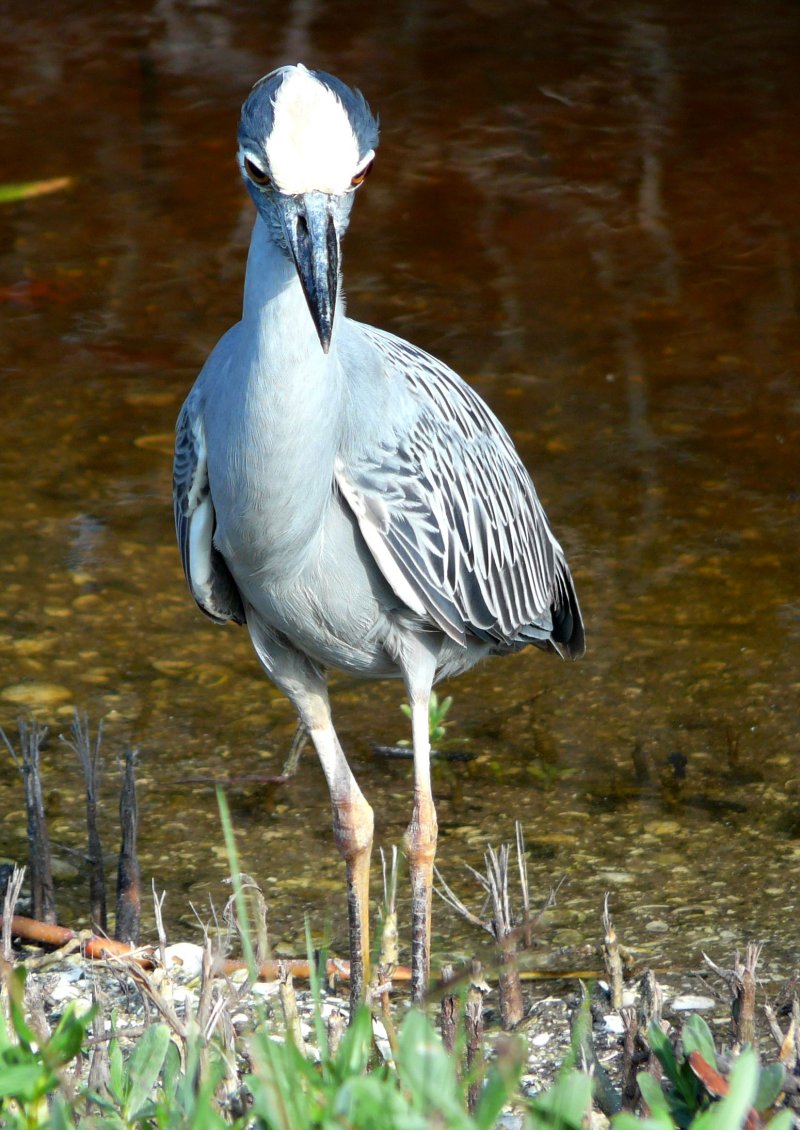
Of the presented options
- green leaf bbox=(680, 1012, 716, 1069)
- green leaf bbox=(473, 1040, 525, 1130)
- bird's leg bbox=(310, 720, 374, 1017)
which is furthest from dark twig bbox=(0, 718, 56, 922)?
green leaf bbox=(473, 1040, 525, 1130)

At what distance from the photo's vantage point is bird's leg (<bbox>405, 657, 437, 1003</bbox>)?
13.6ft

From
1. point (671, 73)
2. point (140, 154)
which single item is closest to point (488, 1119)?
point (140, 154)

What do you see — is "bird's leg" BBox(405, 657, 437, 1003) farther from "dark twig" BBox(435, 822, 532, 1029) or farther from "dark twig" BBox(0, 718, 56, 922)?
"dark twig" BBox(0, 718, 56, 922)

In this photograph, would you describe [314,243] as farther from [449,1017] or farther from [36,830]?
[36,830]

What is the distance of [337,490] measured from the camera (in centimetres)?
386

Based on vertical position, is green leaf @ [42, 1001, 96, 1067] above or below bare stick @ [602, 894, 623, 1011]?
above

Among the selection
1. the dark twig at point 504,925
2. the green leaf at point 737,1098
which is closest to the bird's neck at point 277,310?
the dark twig at point 504,925

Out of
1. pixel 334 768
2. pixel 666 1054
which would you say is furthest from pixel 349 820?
pixel 666 1054

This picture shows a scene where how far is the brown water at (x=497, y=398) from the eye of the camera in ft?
16.5

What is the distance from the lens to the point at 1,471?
7.20 metres

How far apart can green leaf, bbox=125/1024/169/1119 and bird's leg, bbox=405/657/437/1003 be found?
1.47 meters

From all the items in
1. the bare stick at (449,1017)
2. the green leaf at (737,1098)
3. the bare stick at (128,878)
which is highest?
the green leaf at (737,1098)

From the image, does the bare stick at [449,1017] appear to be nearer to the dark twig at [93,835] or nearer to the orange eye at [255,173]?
the dark twig at [93,835]

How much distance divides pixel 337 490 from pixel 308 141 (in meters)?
0.97
